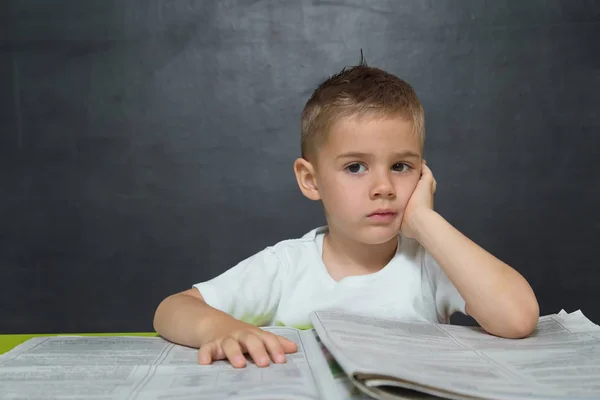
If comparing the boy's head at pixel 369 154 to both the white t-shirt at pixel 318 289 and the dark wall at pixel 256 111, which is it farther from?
the dark wall at pixel 256 111

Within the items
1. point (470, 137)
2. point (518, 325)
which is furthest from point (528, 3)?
point (518, 325)

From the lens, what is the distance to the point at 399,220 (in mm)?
1013

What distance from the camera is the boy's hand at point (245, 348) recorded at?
2.23 ft

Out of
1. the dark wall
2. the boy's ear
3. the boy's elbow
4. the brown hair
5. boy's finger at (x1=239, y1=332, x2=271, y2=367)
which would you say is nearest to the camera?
boy's finger at (x1=239, y1=332, x2=271, y2=367)

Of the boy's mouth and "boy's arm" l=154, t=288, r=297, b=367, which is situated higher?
the boy's mouth

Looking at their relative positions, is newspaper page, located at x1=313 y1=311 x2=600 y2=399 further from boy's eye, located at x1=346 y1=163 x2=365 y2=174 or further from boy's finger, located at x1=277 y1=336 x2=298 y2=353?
boy's eye, located at x1=346 y1=163 x2=365 y2=174

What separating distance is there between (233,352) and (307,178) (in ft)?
1.66

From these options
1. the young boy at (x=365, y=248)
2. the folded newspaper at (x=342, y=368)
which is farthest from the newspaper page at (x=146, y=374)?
the young boy at (x=365, y=248)

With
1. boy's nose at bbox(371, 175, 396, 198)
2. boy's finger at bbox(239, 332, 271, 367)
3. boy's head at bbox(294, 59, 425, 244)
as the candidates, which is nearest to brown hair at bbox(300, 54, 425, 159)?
boy's head at bbox(294, 59, 425, 244)

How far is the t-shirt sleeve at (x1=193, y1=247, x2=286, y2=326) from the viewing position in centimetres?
102

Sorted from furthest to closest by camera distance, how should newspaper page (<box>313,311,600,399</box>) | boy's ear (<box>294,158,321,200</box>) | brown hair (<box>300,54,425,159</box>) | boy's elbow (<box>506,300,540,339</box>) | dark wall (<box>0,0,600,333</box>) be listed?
dark wall (<box>0,0,600,333</box>) < boy's ear (<box>294,158,321,200</box>) < brown hair (<box>300,54,425,159</box>) < boy's elbow (<box>506,300,540,339</box>) < newspaper page (<box>313,311,600,399</box>)

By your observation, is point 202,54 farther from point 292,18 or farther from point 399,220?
point 399,220

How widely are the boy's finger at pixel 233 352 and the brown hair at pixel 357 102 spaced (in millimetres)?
447

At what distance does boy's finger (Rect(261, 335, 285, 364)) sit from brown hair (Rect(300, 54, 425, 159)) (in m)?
0.43
